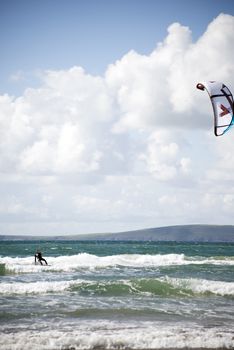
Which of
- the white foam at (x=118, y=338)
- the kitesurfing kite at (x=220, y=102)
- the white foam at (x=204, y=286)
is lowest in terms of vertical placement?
the white foam at (x=204, y=286)

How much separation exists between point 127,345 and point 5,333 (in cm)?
363

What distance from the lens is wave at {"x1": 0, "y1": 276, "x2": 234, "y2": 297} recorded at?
62.1 ft

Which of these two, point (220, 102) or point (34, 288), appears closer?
point (220, 102)

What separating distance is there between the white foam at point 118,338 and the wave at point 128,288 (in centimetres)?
727

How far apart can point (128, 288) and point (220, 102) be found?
456 inches

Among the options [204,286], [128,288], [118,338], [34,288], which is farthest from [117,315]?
[204,286]

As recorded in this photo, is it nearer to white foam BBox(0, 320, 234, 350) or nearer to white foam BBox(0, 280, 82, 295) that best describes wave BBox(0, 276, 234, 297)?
white foam BBox(0, 280, 82, 295)

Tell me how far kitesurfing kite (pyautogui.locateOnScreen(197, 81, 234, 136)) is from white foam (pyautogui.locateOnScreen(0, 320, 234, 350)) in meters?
6.24

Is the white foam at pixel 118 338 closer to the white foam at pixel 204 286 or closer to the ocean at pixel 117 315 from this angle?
the ocean at pixel 117 315

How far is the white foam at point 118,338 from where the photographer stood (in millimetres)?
10375

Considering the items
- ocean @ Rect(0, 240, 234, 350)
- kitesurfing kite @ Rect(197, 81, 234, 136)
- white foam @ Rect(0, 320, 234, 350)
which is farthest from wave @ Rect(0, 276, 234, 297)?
kitesurfing kite @ Rect(197, 81, 234, 136)

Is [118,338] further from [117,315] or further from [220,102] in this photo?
[220,102]

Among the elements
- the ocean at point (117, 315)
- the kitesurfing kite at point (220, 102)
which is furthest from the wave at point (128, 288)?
the kitesurfing kite at point (220, 102)

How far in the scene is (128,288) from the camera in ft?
66.3
